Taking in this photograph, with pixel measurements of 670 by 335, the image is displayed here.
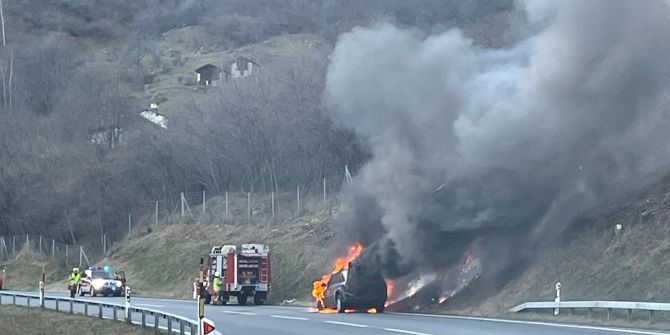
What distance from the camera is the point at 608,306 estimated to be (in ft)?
92.6

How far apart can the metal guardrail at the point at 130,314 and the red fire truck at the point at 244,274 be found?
6525mm

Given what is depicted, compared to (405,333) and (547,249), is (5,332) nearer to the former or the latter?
(405,333)

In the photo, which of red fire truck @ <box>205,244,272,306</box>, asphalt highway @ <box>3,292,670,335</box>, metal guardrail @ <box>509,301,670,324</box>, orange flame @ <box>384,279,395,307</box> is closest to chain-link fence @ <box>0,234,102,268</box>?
red fire truck @ <box>205,244,272,306</box>

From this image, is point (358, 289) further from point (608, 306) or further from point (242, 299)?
point (242, 299)

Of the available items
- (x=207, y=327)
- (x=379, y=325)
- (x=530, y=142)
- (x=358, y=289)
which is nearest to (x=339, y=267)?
(x=358, y=289)

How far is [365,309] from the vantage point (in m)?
36.3

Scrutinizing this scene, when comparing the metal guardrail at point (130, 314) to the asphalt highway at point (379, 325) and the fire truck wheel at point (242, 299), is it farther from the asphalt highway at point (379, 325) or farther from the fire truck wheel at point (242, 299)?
the fire truck wheel at point (242, 299)

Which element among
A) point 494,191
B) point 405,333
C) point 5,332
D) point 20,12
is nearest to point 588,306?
point 405,333

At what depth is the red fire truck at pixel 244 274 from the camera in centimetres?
4528

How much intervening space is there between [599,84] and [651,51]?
194cm

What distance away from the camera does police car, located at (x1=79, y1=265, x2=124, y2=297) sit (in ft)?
181

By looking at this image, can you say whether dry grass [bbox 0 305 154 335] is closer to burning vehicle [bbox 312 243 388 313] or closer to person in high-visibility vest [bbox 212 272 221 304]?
burning vehicle [bbox 312 243 388 313]

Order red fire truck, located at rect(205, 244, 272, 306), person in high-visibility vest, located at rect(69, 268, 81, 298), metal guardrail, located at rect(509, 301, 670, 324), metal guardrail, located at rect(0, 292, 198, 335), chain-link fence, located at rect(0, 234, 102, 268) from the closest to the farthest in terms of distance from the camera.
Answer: metal guardrail, located at rect(0, 292, 198, 335)
metal guardrail, located at rect(509, 301, 670, 324)
red fire truck, located at rect(205, 244, 272, 306)
person in high-visibility vest, located at rect(69, 268, 81, 298)
chain-link fence, located at rect(0, 234, 102, 268)

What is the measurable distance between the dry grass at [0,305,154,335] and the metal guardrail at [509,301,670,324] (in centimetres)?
1095
